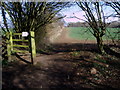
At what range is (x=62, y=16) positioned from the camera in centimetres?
1312

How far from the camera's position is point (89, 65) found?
6.10 meters

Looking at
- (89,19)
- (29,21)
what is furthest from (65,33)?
(89,19)

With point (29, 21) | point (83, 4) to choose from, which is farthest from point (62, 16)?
point (83, 4)

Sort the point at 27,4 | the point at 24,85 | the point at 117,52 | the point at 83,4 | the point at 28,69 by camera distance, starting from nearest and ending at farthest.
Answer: the point at 24,85
the point at 28,69
the point at 83,4
the point at 117,52
the point at 27,4

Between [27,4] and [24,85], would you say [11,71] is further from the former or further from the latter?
[27,4]

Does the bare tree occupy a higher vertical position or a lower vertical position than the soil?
higher

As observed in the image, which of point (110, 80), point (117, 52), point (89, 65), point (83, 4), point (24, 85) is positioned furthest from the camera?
point (117, 52)

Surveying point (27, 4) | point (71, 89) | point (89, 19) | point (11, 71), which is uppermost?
point (27, 4)

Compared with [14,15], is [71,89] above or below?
below

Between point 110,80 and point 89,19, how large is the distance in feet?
17.5

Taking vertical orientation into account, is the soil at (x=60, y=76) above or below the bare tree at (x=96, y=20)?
below

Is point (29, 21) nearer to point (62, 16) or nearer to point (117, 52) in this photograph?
point (62, 16)

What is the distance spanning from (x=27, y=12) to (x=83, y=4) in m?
5.52

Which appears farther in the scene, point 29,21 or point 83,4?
point 29,21
